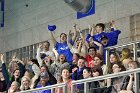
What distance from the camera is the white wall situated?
12531 millimetres

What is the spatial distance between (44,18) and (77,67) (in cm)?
577

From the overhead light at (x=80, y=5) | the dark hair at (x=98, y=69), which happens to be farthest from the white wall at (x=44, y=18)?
the dark hair at (x=98, y=69)

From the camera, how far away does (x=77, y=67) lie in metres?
10.0

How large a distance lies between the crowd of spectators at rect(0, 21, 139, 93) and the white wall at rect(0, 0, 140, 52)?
1.48 meters

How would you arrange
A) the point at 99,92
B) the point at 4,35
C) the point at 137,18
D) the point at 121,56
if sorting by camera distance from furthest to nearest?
the point at 4,35 → the point at 137,18 → the point at 121,56 → the point at 99,92

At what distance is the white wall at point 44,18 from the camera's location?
12.5m

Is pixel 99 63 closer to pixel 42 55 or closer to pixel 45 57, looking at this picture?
pixel 45 57

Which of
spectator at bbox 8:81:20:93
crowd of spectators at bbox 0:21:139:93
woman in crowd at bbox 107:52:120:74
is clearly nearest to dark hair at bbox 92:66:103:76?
crowd of spectators at bbox 0:21:139:93

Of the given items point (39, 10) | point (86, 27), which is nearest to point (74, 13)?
point (86, 27)

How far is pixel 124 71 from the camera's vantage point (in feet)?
26.8

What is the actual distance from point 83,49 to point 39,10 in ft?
16.6

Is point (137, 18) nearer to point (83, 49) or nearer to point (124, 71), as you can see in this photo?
point (83, 49)

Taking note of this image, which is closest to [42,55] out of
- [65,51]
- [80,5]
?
[65,51]

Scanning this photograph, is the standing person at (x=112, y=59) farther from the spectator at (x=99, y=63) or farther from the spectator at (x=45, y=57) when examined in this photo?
the spectator at (x=45, y=57)
